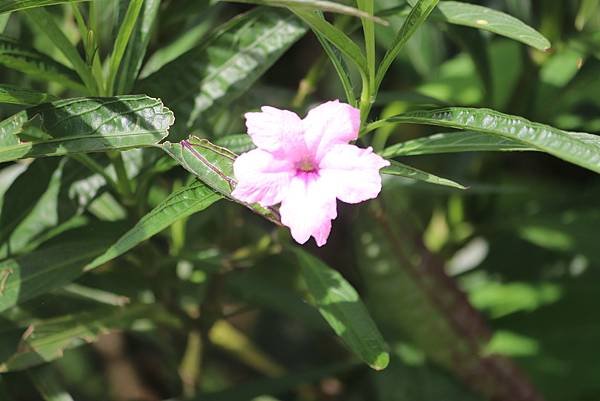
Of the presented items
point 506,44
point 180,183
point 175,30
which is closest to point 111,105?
point 180,183

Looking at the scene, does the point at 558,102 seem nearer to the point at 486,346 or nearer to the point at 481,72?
the point at 481,72

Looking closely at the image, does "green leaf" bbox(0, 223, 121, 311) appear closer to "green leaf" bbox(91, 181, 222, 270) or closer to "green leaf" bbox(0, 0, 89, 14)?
"green leaf" bbox(91, 181, 222, 270)

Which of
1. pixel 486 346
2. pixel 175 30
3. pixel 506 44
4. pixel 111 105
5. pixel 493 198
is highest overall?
pixel 111 105

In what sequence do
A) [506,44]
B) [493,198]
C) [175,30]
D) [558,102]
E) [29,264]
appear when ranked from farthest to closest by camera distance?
1. [506,44]
2. [493,198]
3. [558,102]
4. [175,30]
5. [29,264]

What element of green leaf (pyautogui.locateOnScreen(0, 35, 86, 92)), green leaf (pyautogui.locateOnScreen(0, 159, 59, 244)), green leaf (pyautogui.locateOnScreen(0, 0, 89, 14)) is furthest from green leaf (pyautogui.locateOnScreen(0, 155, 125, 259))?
green leaf (pyautogui.locateOnScreen(0, 0, 89, 14))

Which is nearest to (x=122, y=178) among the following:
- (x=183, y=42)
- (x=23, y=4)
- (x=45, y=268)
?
(x=45, y=268)

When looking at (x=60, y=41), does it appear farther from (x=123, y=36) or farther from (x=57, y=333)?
(x=57, y=333)
